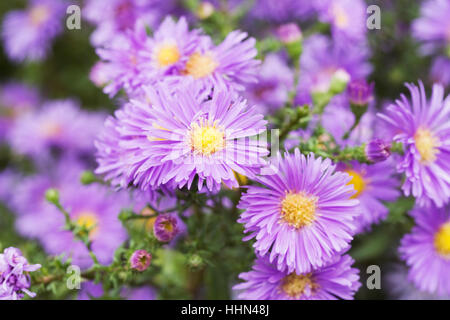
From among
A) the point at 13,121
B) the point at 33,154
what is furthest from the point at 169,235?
the point at 13,121

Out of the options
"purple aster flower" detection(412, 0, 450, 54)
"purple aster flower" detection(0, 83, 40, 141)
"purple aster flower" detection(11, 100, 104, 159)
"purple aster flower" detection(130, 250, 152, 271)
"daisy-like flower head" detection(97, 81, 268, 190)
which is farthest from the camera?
"purple aster flower" detection(0, 83, 40, 141)

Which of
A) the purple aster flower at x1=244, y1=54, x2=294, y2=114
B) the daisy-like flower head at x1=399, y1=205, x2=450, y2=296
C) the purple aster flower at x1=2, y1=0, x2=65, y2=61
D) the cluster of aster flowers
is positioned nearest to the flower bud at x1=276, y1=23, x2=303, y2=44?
the cluster of aster flowers

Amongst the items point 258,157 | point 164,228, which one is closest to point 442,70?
point 258,157

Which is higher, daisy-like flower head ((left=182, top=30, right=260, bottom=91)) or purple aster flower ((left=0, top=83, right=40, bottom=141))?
purple aster flower ((left=0, top=83, right=40, bottom=141))

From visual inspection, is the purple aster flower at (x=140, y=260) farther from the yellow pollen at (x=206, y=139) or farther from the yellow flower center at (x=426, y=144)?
the yellow flower center at (x=426, y=144)

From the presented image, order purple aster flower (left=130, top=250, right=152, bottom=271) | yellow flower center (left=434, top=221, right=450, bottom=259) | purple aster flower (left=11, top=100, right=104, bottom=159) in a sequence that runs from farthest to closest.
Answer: purple aster flower (left=11, top=100, right=104, bottom=159) < yellow flower center (left=434, top=221, right=450, bottom=259) < purple aster flower (left=130, top=250, right=152, bottom=271)

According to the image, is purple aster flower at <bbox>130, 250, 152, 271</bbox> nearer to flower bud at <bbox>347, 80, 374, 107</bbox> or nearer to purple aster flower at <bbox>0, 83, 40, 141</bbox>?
flower bud at <bbox>347, 80, 374, 107</bbox>

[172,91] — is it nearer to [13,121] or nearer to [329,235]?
[329,235]
